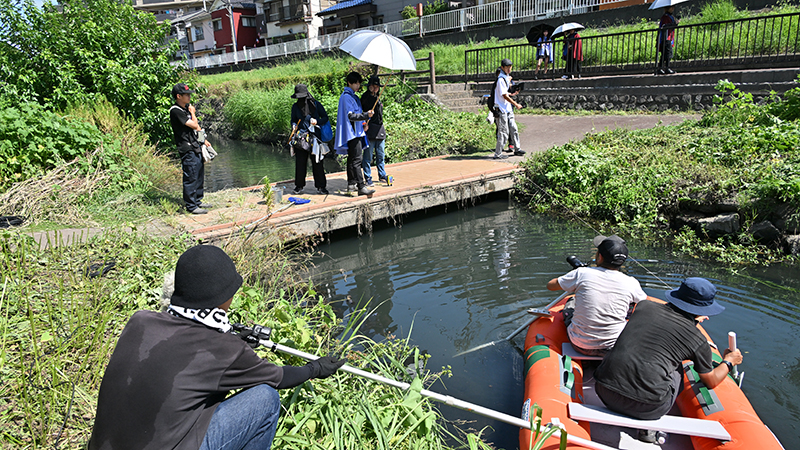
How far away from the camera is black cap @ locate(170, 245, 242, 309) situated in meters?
2.21

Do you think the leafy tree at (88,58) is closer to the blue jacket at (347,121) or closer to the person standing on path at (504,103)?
the blue jacket at (347,121)

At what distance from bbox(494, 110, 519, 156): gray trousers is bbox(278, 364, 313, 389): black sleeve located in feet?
27.9

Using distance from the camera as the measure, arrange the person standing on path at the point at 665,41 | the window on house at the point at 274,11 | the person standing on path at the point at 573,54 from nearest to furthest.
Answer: the person standing on path at the point at 665,41
the person standing on path at the point at 573,54
the window on house at the point at 274,11

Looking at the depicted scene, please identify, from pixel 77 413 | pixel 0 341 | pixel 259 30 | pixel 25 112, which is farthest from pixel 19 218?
pixel 259 30

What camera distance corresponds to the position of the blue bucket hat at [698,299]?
3.13 m

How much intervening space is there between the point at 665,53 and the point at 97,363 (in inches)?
555

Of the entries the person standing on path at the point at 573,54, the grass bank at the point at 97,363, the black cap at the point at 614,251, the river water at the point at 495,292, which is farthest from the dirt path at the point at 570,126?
the grass bank at the point at 97,363

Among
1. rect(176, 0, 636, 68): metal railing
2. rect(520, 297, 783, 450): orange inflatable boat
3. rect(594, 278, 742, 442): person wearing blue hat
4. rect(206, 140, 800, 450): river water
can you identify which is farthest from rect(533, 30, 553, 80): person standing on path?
rect(594, 278, 742, 442): person wearing blue hat

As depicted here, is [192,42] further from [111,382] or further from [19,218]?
[111,382]

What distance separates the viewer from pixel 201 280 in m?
2.22

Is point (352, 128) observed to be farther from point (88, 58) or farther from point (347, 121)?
point (88, 58)

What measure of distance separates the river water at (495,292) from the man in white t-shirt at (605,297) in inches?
34.8

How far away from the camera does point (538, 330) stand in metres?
4.36

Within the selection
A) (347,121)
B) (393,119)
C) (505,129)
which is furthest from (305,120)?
(393,119)
